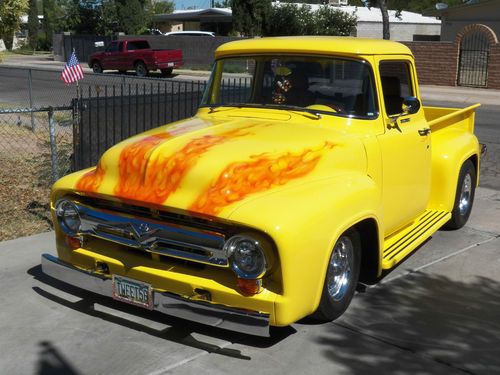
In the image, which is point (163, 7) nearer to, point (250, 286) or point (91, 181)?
point (91, 181)

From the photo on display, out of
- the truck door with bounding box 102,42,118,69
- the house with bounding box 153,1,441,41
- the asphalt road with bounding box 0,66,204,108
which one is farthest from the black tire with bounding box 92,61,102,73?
the house with bounding box 153,1,441,41

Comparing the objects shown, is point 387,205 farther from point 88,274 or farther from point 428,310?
point 88,274

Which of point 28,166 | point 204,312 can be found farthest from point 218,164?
point 28,166

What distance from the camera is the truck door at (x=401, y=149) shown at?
17.0 ft

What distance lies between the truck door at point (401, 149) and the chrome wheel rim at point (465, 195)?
110cm

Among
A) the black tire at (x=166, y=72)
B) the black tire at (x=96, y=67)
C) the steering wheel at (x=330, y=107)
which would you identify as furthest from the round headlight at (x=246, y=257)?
the black tire at (x=96, y=67)

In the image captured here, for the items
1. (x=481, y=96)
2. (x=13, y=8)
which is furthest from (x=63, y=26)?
(x=13, y=8)

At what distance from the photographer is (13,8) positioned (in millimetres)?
9867

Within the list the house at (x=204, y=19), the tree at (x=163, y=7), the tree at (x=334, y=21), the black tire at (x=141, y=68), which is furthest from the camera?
the tree at (x=163, y=7)

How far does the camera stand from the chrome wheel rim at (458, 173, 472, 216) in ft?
22.9

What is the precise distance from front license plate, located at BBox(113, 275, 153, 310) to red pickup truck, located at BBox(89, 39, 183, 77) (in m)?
27.5

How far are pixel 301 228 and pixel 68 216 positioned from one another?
5.87 ft

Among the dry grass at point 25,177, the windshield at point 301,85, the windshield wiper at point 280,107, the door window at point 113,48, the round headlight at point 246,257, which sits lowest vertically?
the dry grass at point 25,177

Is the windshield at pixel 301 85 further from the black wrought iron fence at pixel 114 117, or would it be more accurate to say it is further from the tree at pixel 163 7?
the tree at pixel 163 7
